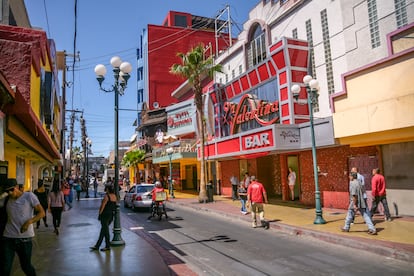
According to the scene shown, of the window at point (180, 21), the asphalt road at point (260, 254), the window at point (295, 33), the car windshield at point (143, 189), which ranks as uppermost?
the window at point (180, 21)

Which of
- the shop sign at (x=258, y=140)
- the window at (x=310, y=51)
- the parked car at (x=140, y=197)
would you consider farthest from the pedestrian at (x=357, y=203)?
the parked car at (x=140, y=197)

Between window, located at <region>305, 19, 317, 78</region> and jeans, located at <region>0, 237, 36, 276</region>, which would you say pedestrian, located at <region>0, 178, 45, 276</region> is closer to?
jeans, located at <region>0, 237, 36, 276</region>

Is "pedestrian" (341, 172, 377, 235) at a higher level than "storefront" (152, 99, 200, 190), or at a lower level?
lower

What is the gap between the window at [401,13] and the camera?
39.6ft

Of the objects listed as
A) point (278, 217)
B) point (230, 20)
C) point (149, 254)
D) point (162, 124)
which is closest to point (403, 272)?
point (149, 254)

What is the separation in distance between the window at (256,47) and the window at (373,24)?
7.50 m

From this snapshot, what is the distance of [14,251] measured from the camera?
519 cm

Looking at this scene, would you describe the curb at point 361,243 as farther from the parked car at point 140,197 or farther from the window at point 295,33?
the window at point 295,33

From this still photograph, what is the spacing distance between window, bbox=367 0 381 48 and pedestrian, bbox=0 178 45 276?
13.0 meters

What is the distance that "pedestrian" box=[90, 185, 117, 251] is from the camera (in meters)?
8.45

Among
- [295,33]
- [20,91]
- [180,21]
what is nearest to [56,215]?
[20,91]

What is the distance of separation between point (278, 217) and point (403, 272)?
7255mm

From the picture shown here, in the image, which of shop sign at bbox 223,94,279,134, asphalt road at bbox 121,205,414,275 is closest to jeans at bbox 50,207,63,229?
asphalt road at bbox 121,205,414,275

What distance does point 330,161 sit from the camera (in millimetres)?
15836
